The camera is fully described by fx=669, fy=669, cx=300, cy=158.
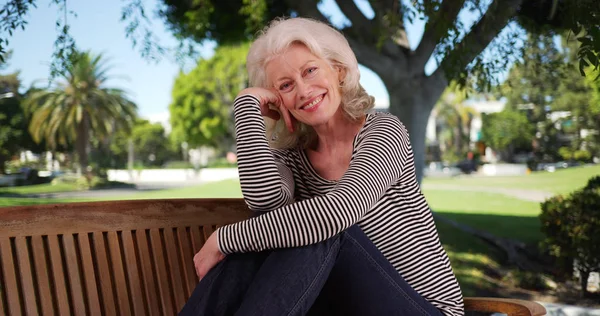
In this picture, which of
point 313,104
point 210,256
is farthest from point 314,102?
point 210,256

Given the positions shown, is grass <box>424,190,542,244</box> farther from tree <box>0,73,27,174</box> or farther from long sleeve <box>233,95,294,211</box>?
long sleeve <box>233,95,294,211</box>

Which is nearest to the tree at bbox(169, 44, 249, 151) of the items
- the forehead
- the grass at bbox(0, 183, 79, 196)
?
the grass at bbox(0, 183, 79, 196)

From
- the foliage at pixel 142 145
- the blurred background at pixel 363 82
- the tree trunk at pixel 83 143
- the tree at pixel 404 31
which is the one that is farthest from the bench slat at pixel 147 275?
the foliage at pixel 142 145

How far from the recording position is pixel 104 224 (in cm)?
210

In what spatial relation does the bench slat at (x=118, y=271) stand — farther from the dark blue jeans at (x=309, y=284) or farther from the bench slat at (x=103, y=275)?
the dark blue jeans at (x=309, y=284)

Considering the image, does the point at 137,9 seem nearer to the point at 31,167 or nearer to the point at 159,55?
the point at 159,55

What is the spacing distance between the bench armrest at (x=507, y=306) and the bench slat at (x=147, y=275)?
0.99 m

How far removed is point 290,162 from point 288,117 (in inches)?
6.0

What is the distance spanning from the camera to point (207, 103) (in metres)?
21.7

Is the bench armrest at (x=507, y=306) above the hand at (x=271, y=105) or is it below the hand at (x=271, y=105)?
below

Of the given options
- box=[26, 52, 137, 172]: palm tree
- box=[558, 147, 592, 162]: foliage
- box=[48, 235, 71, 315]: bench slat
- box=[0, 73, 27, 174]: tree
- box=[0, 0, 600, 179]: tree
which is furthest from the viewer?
box=[558, 147, 592, 162]: foliage

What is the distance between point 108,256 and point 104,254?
4cm

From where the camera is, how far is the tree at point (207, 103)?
17350 millimetres

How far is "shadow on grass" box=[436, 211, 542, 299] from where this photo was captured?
789 cm
